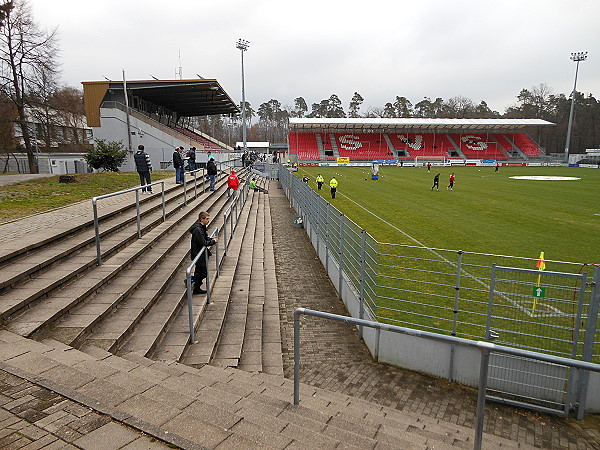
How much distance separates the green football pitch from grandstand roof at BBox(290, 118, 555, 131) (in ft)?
121

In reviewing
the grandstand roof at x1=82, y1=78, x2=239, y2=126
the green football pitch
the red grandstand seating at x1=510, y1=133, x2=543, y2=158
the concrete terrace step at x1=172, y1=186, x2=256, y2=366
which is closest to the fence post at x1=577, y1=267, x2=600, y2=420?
the concrete terrace step at x1=172, y1=186, x2=256, y2=366

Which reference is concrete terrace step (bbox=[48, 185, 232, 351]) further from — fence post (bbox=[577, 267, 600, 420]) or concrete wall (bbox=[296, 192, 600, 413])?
fence post (bbox=[577, 267, 600, 420])

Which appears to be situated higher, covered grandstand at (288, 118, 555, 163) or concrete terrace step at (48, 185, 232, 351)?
covered grandstand at (288, 118, 555, 163)

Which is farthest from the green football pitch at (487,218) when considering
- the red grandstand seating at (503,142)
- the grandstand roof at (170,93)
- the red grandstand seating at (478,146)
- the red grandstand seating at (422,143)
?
the red grandstand seating at (503,142)

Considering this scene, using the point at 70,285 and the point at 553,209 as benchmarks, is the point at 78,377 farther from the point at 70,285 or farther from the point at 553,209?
the point at 553,209

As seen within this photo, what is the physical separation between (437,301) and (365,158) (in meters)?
58.5

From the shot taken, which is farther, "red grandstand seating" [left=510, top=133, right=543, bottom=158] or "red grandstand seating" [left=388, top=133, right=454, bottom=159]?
"red grandstand seating" [left=510, top=133, right=543, bottom=158]

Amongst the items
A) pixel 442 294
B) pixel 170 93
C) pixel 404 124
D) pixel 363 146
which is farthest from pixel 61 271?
pixel 363 146

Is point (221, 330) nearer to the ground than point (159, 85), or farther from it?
nearer to the ground

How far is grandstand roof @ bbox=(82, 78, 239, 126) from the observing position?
35.1 meters

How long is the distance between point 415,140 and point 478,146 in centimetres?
1136

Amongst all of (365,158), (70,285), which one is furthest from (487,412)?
(365,158)

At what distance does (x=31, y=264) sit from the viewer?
18.9 ft

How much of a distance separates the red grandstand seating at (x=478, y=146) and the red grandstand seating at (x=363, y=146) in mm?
13931
